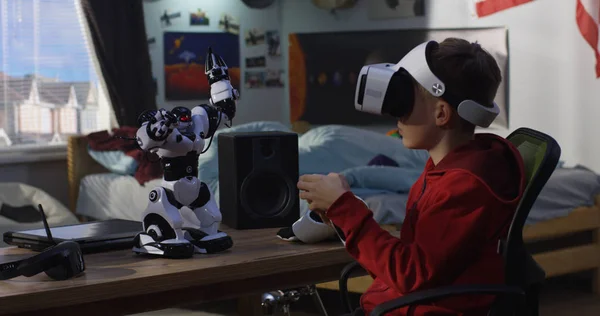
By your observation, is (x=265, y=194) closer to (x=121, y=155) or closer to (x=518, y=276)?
(x=518, y=276)

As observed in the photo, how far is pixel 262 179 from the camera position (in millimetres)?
2139

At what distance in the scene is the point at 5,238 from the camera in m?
1.98

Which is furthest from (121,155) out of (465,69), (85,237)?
(465,69)

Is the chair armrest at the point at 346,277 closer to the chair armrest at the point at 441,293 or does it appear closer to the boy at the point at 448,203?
the boy at the point at 448,203

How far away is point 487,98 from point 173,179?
0.70 m

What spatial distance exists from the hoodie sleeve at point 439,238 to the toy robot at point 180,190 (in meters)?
0.48

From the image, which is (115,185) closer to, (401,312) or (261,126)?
(261,126)

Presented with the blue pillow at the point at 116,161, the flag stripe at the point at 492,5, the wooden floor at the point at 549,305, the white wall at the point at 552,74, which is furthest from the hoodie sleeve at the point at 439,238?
the flag stripe at the point at 492,5

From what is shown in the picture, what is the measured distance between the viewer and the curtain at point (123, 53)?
4734mm

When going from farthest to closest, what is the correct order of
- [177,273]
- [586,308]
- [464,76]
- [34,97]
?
[34,97] → [586,308] → [177,273] → [464,76]

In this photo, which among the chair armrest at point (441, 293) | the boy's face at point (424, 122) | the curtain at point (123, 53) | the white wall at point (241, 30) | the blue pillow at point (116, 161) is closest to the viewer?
the chair armrest at point (441, 293)

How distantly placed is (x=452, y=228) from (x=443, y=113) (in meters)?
0.21

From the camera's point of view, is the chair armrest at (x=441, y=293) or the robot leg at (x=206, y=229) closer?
the chair armrest at (x=441, y=293)

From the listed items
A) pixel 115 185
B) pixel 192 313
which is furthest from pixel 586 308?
pixel 115 185
